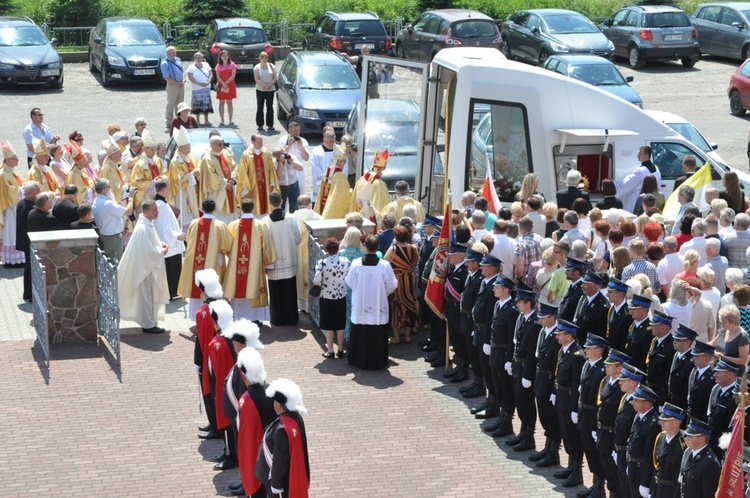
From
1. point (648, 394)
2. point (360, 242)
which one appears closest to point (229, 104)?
point (360, 242)

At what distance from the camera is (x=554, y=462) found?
11.0 metres

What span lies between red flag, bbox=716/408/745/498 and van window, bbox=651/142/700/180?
8509 mm

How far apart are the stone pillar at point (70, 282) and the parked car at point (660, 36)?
20.9m

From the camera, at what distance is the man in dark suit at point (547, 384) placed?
35.4 feet

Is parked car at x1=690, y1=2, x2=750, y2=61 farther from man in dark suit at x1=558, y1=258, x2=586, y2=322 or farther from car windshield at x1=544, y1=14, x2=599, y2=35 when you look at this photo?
man in dark suit at x1=558, y1=258, x2=586, y2=322

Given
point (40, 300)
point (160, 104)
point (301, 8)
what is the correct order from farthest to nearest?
1. point (301, 8)
2. point (160, 104)
3. point (40, 300)

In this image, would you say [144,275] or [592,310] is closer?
[592,310]

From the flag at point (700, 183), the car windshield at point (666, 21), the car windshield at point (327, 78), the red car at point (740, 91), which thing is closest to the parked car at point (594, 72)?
the red car at point (740, 91)

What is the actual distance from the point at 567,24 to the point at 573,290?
19.9 metres

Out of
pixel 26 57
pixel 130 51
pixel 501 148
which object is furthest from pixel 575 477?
pixel 26 57

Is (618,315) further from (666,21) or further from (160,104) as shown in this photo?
(666,21)

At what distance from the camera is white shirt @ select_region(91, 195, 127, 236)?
15141 mm

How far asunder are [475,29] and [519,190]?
15.2 metres

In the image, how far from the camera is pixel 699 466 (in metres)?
8.68
